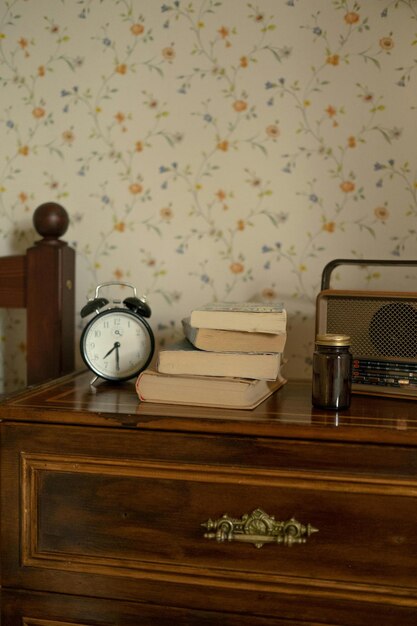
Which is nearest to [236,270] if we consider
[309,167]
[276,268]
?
[276,268]

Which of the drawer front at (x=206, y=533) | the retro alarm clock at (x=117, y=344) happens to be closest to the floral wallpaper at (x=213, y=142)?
the retro alarm clock at (x=117, y=344)

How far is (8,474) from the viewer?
3.50 ft

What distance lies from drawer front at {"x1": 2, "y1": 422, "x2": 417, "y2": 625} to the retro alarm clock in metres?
0.23

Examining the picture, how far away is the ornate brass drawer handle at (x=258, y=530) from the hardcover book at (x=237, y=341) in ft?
0.85

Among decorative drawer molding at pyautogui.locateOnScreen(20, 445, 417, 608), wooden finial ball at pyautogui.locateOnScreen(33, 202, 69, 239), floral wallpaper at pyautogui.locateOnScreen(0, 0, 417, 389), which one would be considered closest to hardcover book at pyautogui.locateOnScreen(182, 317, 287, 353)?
decorative drawer molding at pyautogui.locateOnScreen(20, 445, 417, 608)

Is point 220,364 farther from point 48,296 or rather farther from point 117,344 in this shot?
point 48,296

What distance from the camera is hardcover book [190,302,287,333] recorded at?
1.09m

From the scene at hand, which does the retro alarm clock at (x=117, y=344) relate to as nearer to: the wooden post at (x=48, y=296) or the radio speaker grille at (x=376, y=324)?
the wooden post at (x=48, y=296)

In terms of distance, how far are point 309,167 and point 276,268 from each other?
0.75 ft

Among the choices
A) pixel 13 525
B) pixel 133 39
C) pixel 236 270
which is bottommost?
pixel 13 525

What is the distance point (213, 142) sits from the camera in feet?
4.93

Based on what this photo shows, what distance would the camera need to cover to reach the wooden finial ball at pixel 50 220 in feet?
4.69

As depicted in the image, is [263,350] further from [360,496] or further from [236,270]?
[236,270]

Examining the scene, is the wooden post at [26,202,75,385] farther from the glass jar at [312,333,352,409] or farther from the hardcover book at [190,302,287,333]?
the glass jar at [312,333,352,409]
